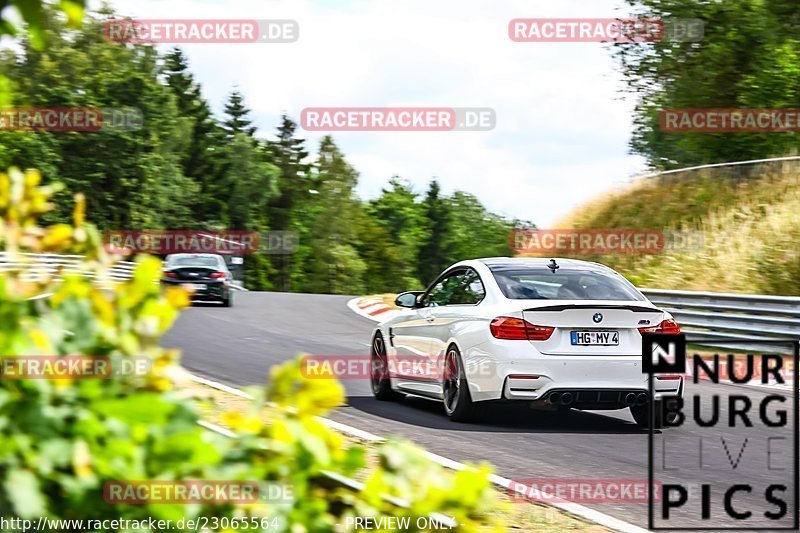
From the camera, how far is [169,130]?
84062mm

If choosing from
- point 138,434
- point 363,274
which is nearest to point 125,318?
point 138,434

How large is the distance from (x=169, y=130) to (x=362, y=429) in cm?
7783

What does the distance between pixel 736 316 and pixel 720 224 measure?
35.0 feet

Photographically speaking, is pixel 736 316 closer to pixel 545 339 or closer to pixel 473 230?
pixel 545 339

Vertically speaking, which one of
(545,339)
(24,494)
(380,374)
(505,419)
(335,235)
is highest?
(335,235)

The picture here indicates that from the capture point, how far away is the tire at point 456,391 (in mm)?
9453

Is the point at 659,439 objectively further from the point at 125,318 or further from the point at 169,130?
the point at 169,130

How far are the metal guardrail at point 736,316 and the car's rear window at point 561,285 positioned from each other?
565cm

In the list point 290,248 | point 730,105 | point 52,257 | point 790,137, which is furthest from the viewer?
point 290,248

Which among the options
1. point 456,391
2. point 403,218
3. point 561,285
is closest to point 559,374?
point 561,285

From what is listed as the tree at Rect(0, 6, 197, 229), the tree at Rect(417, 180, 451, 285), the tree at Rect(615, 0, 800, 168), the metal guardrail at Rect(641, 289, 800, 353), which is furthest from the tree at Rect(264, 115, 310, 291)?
the metal guardrail at Rect(641, 289, 800, 353)

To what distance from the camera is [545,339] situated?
29.5 feet

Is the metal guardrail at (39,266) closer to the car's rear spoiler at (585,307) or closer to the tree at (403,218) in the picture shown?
the car's rear spoiler at (585,307)

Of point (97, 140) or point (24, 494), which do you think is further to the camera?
point (97, 140)
